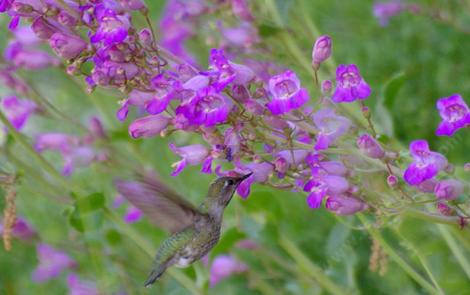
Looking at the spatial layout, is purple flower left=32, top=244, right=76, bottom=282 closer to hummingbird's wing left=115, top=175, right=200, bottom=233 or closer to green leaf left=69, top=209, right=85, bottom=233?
green leaf left=69, top=209, right=85, bottom=233

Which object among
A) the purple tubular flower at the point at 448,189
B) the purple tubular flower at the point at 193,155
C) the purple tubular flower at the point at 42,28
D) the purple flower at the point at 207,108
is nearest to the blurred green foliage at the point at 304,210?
the purple tubular flower at the point at 448,189

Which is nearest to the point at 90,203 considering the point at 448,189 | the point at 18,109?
the point at 18,109

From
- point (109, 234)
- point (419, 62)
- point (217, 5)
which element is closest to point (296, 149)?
point (217, 5)

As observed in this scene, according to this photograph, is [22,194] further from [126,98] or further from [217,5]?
[126,98]

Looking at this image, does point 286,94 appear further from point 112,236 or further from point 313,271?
point 112,236

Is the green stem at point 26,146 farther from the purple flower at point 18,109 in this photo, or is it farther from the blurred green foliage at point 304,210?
the purple flower at point 18,109

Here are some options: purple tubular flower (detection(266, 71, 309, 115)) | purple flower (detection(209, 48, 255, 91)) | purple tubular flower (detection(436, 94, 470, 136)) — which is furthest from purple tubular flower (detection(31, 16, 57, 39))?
purple tubular flower (detection(436, 94, 470, 136))
